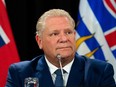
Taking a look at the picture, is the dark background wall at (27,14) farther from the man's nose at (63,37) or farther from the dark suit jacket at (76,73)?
the man's nose at (63,37)

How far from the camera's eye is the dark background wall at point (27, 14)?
3738mm

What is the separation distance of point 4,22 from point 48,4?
0.78 meters

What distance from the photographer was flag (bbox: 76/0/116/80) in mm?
3416

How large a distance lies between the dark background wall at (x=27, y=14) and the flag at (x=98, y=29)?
388 mm

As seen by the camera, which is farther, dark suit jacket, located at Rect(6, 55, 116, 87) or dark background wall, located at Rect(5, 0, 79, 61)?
dark background wall, located at Rect(5, 0, 79, 61)

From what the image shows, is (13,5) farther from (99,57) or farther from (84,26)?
(99,57)

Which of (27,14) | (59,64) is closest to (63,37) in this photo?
(59,64)

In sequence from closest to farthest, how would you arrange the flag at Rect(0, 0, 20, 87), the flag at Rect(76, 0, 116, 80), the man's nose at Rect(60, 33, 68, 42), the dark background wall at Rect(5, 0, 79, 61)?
the man's nose at Rect(60, 33, 68, 42) < the flag at Rect(0, 0, 20, 87) < the flag at Rect(76, 0, 116, 80) < the dark background wall at Rect(5, 0, 79, 61)

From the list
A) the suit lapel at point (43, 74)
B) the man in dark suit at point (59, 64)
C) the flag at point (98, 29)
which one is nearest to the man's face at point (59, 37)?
the man in dark suit at point (59, 64)

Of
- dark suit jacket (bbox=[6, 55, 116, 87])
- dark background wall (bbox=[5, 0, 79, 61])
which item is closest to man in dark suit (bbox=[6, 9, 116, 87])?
dark suit jacket (bbox=[6, 55, 116, 87])

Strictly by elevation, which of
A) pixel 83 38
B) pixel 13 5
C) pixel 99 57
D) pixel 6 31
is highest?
pixel 13 5

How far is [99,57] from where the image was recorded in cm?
346

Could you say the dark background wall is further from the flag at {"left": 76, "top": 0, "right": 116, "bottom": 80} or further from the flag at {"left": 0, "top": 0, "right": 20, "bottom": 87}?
the flag at {"left": 0, "top": 0, "right": 20, "bottom": 87}

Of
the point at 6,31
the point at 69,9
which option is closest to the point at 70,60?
the point at 6,31
